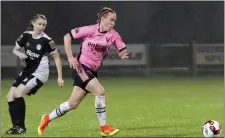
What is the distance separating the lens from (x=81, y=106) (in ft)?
39.7

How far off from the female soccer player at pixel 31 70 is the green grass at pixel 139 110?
14.0 inches

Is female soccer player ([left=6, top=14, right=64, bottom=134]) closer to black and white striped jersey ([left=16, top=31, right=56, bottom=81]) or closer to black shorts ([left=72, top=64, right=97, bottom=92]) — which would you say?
black and white striped jersey ([left=16, top=31, right=56, bottom=81])

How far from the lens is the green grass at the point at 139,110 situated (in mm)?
8305

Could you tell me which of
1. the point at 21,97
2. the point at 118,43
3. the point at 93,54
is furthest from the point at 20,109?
the point at 118,43

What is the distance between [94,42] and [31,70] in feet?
4.31

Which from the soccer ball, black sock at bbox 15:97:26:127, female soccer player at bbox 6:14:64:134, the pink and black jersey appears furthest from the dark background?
the soccer ball

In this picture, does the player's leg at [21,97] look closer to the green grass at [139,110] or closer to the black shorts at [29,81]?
the black shorts at [29,81]

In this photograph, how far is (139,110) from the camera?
11211mm

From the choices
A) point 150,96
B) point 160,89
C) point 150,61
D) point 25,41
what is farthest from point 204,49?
point 25,41

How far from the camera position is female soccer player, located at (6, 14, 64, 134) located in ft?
25.9

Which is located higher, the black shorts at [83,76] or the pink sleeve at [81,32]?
the pink sleeve at [81,32]

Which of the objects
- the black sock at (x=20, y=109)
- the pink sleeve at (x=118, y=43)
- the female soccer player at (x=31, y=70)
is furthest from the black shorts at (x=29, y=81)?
the pink sleeve at (x=118, y=43)

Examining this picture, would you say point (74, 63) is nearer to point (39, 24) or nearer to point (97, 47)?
point (97, 47)

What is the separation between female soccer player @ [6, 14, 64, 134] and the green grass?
0.36m
